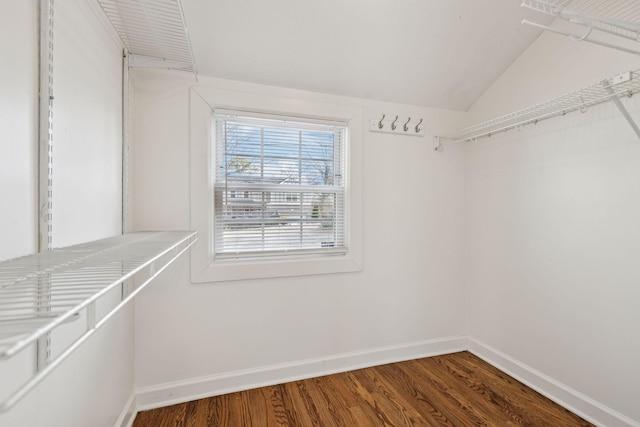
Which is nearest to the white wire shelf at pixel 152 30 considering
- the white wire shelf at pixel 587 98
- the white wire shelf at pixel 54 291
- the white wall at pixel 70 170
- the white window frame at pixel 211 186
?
the white wall at pixel 70 170

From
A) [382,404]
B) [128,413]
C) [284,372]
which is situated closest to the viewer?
[128,413]

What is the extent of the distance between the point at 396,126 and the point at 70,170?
194 cm

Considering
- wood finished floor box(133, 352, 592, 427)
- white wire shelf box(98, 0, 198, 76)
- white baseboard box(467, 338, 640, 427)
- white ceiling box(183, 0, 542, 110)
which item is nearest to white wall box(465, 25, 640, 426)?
white baseboard box(467, 338, 640, 427)

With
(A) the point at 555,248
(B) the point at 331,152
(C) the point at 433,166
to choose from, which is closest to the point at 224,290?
(B) the point at 331,152

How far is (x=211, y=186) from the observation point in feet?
5.88

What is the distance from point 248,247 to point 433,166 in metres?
1.57

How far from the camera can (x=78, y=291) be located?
54 centimetres

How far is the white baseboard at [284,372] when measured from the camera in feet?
5.48

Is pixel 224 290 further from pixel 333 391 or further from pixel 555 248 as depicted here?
pixel 555 248

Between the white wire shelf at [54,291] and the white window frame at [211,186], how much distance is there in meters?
0.84

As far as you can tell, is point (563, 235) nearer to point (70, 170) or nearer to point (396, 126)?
point (396, 126)

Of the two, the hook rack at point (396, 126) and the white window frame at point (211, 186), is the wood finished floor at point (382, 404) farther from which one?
the hook rack at point (396, 126)

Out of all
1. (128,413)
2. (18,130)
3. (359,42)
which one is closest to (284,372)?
(128,413)

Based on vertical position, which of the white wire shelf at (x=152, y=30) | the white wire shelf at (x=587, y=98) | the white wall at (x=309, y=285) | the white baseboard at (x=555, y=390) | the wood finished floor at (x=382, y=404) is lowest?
the wood finished floor at (x=382, y=404)
